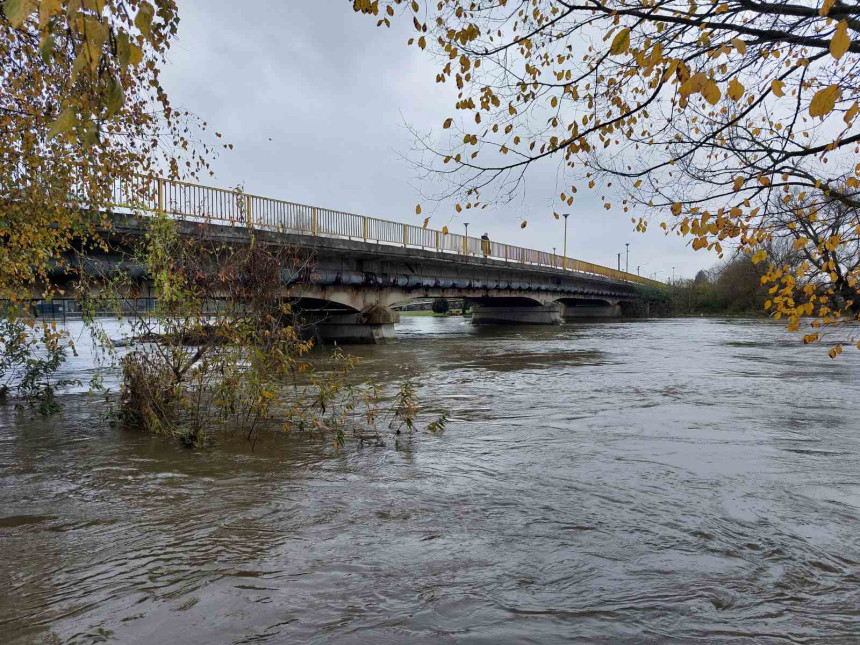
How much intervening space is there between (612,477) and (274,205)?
1679 centimetres

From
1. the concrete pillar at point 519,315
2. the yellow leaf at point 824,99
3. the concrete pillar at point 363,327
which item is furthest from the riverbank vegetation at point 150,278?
the concrete pillar at point 519,315

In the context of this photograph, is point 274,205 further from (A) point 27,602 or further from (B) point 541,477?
(A) point 27,602

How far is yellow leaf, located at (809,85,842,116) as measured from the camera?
2702mm

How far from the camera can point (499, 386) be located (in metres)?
12.7

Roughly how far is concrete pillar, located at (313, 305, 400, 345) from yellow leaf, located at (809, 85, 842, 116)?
2366 centimetres

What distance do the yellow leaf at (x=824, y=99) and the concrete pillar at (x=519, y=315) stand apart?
4508cm

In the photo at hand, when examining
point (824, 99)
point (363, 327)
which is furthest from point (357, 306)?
point (824, 99)

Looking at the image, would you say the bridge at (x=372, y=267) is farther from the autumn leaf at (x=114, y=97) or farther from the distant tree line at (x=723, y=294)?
the distant tree line at (x=723, y=294)

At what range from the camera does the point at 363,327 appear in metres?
26.4

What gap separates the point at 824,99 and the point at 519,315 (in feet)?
154

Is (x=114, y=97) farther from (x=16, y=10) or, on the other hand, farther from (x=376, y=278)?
(x=376, y=278)

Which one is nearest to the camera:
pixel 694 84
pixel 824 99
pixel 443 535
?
pixel 824 99

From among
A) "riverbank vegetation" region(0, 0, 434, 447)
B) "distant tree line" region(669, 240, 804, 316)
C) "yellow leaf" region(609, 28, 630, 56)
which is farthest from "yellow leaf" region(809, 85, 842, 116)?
"distant tree line" region(669, 240, 804, 316)

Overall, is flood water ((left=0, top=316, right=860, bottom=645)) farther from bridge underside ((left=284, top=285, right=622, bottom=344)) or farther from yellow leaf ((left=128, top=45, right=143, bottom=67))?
bridge underside ((left=284, top=285, right=622, bottom=344))
